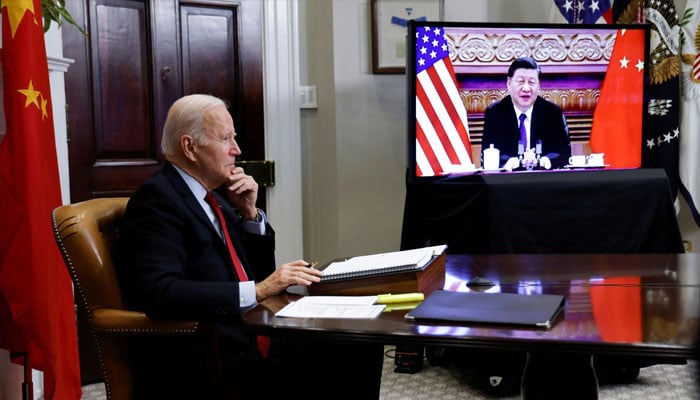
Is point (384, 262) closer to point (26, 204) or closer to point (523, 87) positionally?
point (26, 204)

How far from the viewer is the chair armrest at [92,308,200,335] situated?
1700 mm

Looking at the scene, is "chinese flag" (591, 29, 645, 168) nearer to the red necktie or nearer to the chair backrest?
the red necktie

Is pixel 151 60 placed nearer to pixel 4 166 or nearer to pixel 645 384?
pixel 4 166

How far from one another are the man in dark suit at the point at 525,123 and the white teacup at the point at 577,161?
0.03 metres

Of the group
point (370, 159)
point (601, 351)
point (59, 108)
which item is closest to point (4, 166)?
point (59, 108)

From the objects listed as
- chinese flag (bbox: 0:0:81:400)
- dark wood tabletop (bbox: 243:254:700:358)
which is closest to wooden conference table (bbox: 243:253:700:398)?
dark wood tabletop (bbox: 243:254:700:358)

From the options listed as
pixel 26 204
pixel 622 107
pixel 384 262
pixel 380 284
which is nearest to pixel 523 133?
pixel 622 107

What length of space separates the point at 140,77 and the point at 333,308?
237 cm

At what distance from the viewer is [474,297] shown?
1.62 m

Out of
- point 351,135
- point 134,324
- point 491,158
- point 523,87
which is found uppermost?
point 523,87

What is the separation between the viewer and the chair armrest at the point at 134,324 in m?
1.70

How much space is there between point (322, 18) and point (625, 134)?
1.61 metres

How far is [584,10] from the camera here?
4059mm

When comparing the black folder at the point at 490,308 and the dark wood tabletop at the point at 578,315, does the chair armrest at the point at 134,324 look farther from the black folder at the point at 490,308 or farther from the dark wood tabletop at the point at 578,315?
the black folder at the point at 490,308
